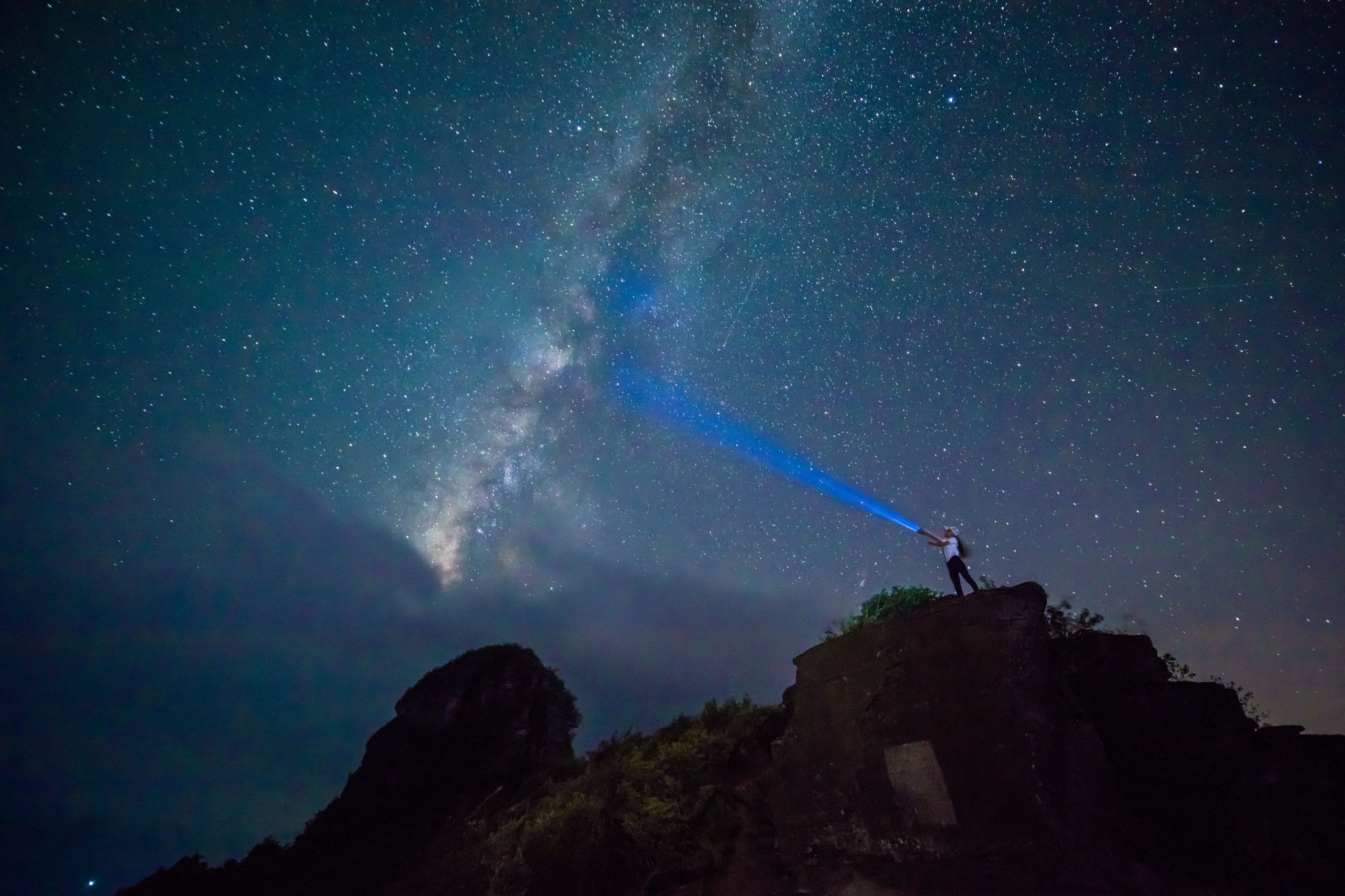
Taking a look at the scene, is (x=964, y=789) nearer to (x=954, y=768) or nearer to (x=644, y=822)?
(x=954, y=768)

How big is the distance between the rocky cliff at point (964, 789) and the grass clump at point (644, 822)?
0.04 metres

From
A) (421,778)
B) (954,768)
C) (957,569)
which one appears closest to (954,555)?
(957,569)

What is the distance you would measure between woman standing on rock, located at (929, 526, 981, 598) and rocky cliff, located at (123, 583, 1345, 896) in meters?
2.28

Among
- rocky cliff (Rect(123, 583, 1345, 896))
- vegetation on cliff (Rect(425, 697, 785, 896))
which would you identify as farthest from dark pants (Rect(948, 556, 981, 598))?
vegetation on cliff (Rect(425, 697, 785, 896))

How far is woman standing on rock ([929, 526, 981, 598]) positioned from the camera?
10.6 m

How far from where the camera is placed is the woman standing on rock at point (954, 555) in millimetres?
10602

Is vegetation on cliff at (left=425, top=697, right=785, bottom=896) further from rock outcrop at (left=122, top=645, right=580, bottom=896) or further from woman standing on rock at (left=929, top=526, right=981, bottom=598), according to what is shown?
rock outcrop at (left=122, top=645, right=580, bottom=896)

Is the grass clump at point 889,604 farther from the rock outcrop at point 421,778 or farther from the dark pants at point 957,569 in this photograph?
the rock outcrop at point 421,778

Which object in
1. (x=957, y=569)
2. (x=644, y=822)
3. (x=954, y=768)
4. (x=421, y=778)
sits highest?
(x=957, y=569)

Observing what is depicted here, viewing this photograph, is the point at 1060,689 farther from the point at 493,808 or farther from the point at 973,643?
the point at 493,808

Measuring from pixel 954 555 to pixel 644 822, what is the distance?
7649 mm

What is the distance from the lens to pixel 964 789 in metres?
6.64

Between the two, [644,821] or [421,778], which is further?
[421,778]

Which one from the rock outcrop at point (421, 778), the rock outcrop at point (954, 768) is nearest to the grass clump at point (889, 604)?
the rock outcrop at point (954, 768)
